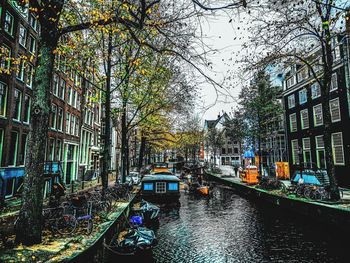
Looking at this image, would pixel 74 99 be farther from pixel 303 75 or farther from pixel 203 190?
pixel 303 75

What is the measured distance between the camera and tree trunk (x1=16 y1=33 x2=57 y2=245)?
21.2 feet

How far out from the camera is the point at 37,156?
6652mm

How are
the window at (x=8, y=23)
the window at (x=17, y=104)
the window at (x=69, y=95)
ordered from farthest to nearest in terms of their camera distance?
the window at (x=69, y=95)
the window at (x=17, y=104)
the window at (x=8, y=23)

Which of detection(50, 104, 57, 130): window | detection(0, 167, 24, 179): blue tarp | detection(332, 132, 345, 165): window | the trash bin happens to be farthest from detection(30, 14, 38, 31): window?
detection(332, 132, 345, 165): window

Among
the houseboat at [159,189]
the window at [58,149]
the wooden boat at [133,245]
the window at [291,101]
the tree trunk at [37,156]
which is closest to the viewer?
the tree trunk at [37,156]

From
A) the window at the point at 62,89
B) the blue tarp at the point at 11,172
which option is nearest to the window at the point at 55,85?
the window at the point at 62,89

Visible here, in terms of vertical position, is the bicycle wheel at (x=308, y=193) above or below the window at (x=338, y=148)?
below

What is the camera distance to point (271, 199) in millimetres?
18750

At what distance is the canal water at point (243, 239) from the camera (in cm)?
872

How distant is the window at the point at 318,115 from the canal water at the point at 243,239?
15.3m

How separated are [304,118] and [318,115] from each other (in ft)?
8.76

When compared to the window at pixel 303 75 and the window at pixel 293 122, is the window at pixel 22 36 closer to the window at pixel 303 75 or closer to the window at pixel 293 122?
the window at pixel 303 75

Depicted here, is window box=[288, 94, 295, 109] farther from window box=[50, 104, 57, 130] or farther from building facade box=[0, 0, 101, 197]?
window box=[50, 104, 57, 130]

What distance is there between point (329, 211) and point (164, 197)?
1161 cm
